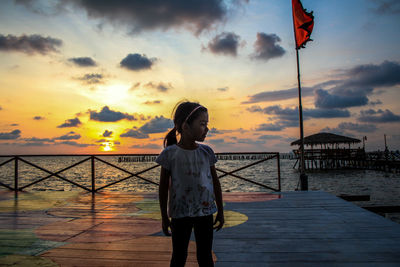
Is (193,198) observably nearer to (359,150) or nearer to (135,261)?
(135,261)

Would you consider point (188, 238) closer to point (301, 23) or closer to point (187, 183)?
point (187, 183)

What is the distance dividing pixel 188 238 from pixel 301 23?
23.8 ft

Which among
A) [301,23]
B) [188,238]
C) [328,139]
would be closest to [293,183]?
[328,139]

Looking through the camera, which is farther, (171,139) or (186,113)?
(171,139)

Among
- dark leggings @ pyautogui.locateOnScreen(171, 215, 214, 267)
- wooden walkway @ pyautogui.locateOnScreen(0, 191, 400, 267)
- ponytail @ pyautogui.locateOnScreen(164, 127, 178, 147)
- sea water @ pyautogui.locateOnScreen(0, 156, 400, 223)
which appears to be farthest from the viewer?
sea water @ pyautogui.locateOnScreen(0, 156, 400, 223)

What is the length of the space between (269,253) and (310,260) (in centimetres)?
41

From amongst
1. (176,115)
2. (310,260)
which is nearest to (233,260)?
(310,260)

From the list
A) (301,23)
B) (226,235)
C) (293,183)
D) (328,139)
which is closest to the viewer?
(226,235)

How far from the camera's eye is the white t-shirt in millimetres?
1761

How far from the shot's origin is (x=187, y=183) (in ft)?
5.85

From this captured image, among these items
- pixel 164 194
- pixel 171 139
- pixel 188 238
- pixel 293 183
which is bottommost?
pixel 293 183

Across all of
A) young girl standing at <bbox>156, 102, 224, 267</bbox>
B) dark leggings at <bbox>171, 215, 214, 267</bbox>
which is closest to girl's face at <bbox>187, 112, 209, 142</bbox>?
young girl standing at <bbox>156, 102, 224, 267</bbox>

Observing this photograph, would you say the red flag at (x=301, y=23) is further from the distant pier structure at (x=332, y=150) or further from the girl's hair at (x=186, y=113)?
the distant pier structure at (x=332, y=150)

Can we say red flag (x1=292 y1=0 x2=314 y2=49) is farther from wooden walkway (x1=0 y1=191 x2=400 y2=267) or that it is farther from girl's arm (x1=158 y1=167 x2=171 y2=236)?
girl's arm (x1=158 y1=167 x2=171 y2=236)
